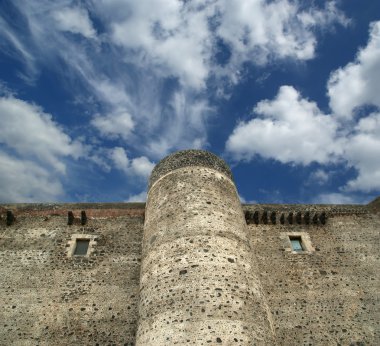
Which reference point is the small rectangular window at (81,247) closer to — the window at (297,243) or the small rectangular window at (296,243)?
the window at (297,243)

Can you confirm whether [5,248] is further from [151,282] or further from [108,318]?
[151,282]

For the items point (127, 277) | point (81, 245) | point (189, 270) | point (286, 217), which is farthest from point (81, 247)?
point (286, 217)

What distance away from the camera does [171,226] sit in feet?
32.0

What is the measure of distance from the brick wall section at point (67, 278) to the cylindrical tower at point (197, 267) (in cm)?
144

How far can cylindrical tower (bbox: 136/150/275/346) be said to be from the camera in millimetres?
7531

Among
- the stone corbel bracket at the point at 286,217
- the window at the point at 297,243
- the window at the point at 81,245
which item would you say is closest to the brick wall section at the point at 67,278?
the window at the point at 81,245

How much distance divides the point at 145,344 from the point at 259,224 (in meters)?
6.65

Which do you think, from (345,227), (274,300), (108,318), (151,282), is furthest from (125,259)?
(345,227)

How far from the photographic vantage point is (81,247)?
11867 mm

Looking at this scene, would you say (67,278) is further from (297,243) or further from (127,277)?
(297,243)

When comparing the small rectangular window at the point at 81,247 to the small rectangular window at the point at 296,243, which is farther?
the small rectangular window at the point at 296,243

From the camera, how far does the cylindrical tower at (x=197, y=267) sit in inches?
297

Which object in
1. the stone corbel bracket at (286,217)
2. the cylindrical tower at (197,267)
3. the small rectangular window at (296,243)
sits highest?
the stone corbel bracket at (286,217)

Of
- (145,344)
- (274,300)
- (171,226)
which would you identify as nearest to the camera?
(145,344)
